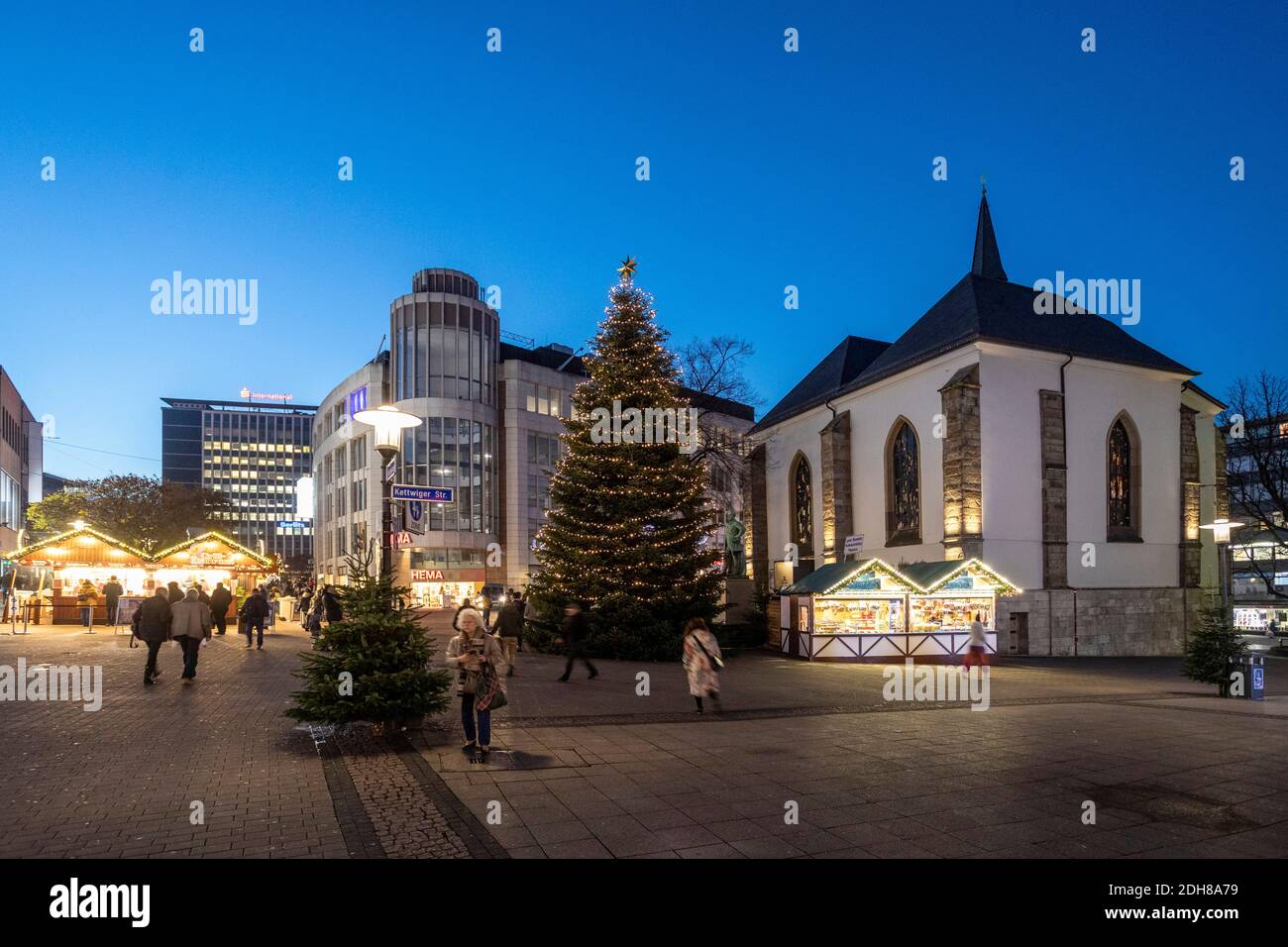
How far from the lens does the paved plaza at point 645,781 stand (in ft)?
19.9

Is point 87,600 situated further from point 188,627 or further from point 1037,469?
point 1037,469

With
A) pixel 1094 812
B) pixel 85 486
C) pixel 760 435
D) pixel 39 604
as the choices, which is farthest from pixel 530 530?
pixel 1094 812

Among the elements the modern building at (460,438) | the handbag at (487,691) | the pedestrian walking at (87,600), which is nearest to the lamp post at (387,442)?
the handbag at (487,691)

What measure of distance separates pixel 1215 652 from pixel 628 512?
46.2 ft

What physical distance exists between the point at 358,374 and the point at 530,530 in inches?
789

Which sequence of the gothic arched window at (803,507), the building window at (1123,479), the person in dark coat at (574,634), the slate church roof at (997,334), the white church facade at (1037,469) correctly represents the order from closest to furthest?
the person in dark coat at (574,634) → the white church facade at (1037,469) → the slate church roof at (997,334) → the building window at (1123,479) → the gothic arched window at (803,507)

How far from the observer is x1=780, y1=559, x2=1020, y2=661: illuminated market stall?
77.9 feet

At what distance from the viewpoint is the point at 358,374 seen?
69562mm

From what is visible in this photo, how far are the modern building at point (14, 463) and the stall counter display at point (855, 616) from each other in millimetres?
50397

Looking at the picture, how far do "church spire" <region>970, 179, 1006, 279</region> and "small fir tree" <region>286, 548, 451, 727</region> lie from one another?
40.9 metres

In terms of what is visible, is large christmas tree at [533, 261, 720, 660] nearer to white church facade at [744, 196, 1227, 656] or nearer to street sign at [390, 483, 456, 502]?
street sign at [390, 483, 456, 502]

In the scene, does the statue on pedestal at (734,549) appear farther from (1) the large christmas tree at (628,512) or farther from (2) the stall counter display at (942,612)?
(1) the large christmas tree at (628,512)
